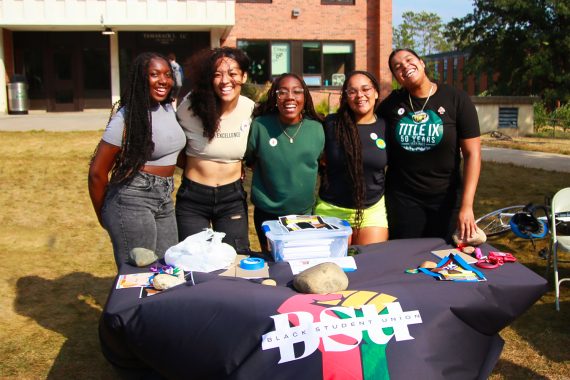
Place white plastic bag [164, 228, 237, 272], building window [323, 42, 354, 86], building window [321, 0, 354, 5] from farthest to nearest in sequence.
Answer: building window [323, 42, 354, 86] < building window [321, 0, 354, 5] < white plastic bag [164, 228, 237, 272]

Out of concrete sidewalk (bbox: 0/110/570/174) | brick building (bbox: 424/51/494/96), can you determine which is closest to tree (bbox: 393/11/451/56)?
brick building (bbox: 424/51/494/96)

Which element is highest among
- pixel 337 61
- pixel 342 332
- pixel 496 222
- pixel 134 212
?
pixel 337 61

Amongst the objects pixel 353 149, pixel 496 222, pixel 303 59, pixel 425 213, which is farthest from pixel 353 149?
pixel 303 59

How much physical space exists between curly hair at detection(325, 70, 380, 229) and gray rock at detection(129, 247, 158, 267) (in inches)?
48.1

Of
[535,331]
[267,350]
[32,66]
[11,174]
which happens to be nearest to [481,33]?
[32,66]

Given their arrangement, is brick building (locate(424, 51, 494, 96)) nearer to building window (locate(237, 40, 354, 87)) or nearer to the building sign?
building window (locate(237, 40, 354, 87))

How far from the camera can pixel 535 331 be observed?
162 inches

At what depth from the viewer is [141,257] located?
9.72 ft

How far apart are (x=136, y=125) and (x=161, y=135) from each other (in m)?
0.16

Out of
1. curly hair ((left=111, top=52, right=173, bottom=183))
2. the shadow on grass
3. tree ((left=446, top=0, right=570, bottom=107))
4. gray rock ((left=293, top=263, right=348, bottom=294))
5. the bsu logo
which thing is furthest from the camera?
tree ((left=446, top=0, right=570, bottom=107))

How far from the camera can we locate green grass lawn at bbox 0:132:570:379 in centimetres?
376

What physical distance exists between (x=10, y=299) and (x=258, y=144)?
277 centimetres

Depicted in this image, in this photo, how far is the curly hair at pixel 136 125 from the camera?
318cm

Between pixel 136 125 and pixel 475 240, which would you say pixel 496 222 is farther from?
pixel 136 125
